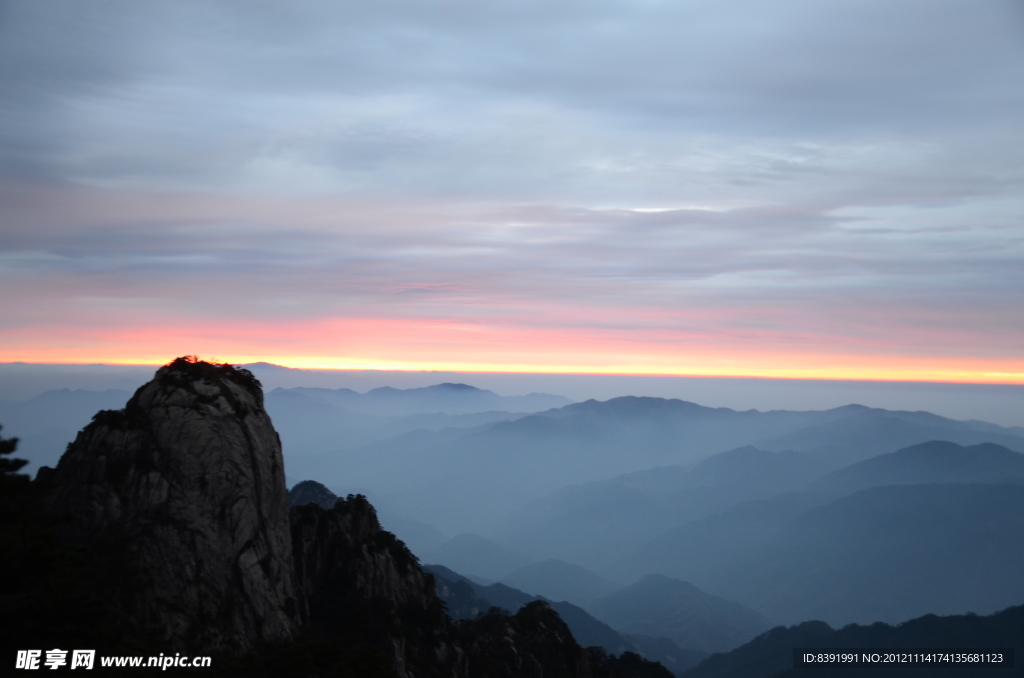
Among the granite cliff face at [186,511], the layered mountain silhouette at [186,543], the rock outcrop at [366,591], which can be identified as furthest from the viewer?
the rock outcrop at [366,591]

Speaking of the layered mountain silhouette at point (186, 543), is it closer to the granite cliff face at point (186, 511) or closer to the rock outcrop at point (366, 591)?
the granite cliff face at point (186, 511)

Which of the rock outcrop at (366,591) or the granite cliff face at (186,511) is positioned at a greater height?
the granite cliff face at (186,511)

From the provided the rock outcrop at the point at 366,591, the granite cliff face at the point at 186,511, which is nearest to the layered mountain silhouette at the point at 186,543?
the granite cliff face at the point at 186,511

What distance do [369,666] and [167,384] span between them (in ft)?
89.9

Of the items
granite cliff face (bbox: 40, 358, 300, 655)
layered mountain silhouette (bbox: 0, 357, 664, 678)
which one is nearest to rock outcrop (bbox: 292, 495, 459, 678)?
layered mountain silhouette (bbox: 0, 357, 664, 678)

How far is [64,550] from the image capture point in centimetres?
3397

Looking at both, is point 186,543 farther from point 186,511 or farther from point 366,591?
point 366,591

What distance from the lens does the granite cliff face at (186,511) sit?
1742 inches

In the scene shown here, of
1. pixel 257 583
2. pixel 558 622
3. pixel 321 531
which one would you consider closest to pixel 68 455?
pixel 257 583

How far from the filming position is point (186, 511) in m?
47.4

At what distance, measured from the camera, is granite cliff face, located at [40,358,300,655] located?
44.2 meters

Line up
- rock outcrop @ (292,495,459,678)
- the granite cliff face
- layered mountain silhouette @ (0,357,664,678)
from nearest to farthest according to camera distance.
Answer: layered mountain silhouette @ (0,357,664,678)
the granite cliff face
rock outcrop @ (292,495,459,678)

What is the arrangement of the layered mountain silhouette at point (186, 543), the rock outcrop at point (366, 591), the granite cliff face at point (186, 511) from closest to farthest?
the layered mountain silhouette at point (186, 543), the granite cliff face at point (186, 511), the rock outcrop at point (366, 591)

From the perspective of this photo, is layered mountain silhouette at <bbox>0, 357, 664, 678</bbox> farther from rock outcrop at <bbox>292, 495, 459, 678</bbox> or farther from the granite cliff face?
rock outcrop at <bbox>292, 495, 459, 678</bbox>
